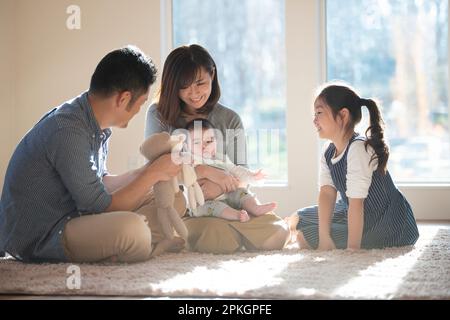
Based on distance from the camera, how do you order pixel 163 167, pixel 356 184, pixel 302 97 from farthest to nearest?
pixel 302 97
pixel 356 184
pixel 163 167

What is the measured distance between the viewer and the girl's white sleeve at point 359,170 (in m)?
2.23

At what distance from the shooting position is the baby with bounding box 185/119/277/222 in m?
2.34

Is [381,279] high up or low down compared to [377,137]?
down

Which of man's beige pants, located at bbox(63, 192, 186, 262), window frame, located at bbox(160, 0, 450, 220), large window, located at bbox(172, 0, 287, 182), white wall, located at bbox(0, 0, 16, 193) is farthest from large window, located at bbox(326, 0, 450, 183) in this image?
man's beige pants, located at bbox(63, 192, 186, 262)

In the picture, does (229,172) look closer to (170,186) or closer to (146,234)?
(170,186)

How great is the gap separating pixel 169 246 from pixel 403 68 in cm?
172

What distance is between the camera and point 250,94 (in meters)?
3.65

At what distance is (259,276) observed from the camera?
1.85 meters

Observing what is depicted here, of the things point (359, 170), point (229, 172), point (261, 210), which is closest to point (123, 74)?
point (229, 172)

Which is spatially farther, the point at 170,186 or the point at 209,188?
the point at 209,188

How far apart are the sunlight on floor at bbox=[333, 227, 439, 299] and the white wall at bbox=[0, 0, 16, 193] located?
6.76ft

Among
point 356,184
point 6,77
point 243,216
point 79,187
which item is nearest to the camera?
point 79,187

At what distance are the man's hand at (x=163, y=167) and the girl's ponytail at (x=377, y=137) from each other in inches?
22.4
